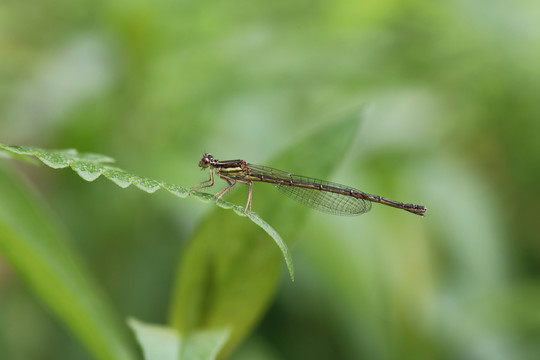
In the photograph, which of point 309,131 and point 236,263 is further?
point 309,131

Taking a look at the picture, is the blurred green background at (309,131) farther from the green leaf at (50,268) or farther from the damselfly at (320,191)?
the green leaf at (50,268)

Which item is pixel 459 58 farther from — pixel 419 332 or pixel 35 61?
pixel 35 61

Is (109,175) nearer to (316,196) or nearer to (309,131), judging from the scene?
(316,196)

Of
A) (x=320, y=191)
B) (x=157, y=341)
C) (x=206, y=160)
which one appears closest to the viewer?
(x=157, y=341)

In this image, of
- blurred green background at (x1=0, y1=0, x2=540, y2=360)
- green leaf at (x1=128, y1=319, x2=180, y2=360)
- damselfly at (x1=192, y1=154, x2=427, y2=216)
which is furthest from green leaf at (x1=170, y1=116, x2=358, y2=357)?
blurred green background at (x1=0, y1=0, x2=540, y2=360)

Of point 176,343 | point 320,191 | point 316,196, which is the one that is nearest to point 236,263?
point 176,343

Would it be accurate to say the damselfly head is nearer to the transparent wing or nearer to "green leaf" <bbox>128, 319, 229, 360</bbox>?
the transparent wing
